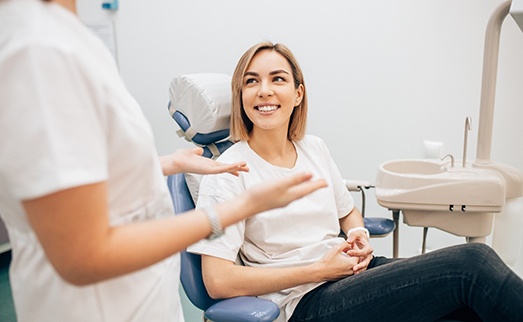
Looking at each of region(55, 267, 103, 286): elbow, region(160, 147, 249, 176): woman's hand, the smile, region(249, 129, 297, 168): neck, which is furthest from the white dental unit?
region(55, 267, 103, 286): elbow

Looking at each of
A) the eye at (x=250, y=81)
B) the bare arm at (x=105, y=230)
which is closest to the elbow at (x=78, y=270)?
the bare arm at (x=105, y=230)

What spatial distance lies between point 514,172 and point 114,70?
1426mm

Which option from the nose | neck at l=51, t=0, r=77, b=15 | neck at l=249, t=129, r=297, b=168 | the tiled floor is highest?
neck at l=51, t=0, r=77, b=15

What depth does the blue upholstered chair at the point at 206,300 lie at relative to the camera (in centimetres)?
103

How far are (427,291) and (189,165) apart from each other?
2.36 ft

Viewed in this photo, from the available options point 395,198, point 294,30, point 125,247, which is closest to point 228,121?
point 395,198

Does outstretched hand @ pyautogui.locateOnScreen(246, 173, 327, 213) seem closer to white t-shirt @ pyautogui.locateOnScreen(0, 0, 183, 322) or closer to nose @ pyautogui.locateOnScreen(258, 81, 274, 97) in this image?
white t-shirt @ pyautogui.locateOnScreen(0, 0, 183, 322)

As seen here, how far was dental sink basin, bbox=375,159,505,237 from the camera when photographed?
4.67 ft

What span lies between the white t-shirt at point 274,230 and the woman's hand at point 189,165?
289mm

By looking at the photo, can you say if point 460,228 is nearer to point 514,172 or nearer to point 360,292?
point 514,172

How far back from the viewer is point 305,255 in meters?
1.33

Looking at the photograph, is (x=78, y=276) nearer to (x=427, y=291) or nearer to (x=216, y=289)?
(x=216, y=289)

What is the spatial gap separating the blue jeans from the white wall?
941 millimetres

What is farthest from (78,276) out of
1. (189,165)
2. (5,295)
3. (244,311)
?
(5,295)
